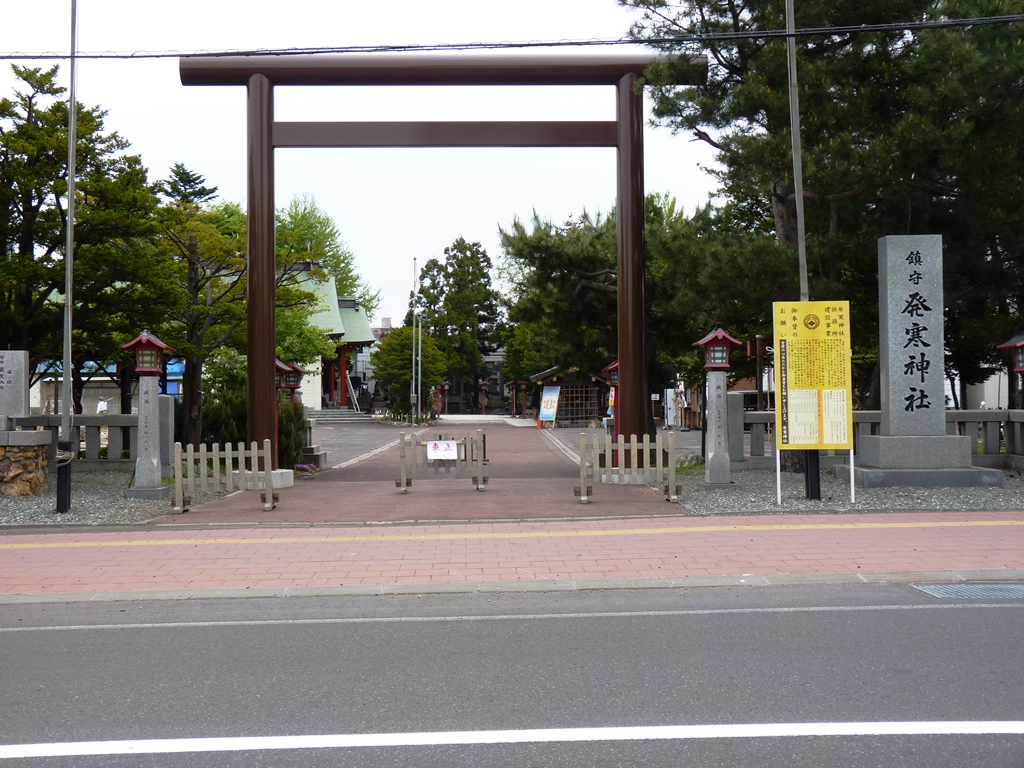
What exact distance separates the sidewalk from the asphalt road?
1.79 feet

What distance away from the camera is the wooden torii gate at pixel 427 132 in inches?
622

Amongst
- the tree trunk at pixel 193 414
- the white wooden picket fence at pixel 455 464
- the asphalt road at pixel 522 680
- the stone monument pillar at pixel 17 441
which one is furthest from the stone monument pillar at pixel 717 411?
the tree trunk at pixel 193 414

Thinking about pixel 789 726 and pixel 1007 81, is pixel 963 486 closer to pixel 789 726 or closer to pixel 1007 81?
pixel 1007 81

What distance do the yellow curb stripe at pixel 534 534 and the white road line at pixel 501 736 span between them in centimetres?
581

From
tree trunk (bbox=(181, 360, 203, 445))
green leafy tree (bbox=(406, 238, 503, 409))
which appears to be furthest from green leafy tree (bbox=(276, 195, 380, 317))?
tree trunk (bbox=(181, 360, 203, 445))

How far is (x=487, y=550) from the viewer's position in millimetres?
9344

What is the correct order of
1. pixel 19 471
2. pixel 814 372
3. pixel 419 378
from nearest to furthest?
pixel 814 372 < pixel 19 471 < pixel 419 378

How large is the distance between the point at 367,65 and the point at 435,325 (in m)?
51.0

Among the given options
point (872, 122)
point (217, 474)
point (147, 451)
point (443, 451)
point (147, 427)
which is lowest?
point (217, 474)

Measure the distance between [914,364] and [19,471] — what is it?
44.8ft

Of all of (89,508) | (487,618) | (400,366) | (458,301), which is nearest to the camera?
(487,618)

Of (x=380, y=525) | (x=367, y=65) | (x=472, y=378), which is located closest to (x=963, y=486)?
(x=380, y=525)

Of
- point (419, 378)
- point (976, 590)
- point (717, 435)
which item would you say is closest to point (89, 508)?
point (717, 435)

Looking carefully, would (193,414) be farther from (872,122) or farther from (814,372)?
(872,122)
